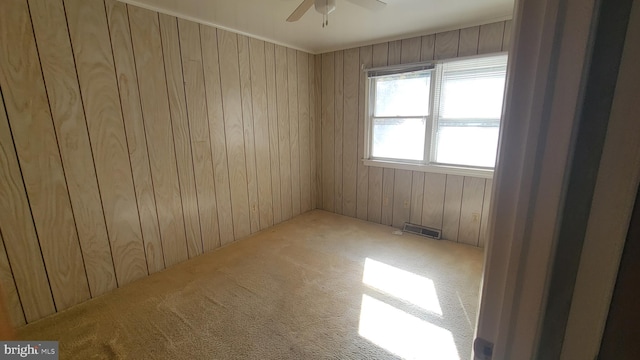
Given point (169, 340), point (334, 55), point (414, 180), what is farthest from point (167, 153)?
point (414, 180)

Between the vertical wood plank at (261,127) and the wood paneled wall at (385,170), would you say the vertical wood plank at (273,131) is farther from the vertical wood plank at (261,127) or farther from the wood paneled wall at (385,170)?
the wood paneled wall at (385,170)

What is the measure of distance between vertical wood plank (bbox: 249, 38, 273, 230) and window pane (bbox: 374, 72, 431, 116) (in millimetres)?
1395

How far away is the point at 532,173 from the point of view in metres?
0.43

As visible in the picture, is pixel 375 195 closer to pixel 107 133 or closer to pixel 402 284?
pixel 402 284

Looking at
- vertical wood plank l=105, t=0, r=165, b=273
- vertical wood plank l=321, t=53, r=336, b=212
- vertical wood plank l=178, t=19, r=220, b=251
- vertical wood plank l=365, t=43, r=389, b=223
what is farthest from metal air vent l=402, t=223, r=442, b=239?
vertical wood plank l=105, t=0, r=165, b=273

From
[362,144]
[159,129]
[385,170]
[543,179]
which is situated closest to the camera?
[543,179]

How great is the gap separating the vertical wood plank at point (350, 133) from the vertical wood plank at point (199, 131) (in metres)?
1.77

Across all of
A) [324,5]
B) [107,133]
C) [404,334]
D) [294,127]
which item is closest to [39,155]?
[107,133]

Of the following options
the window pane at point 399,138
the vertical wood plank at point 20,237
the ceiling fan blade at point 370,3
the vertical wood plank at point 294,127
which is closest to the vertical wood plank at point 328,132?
the vertical wood plank at point 294,127

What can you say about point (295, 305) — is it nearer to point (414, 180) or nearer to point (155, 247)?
point (155, 247)

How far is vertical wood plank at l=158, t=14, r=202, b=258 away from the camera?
7.89 ft

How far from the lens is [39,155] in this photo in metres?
1.87

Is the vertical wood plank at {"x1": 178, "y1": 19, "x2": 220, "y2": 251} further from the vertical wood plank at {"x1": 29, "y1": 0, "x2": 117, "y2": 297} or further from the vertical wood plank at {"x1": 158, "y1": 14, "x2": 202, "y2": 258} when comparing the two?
the vertical wood plank at {"x1": 29, "y1": 0, "x2": 117, "y2": 297}

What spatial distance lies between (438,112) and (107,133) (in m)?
3.12
